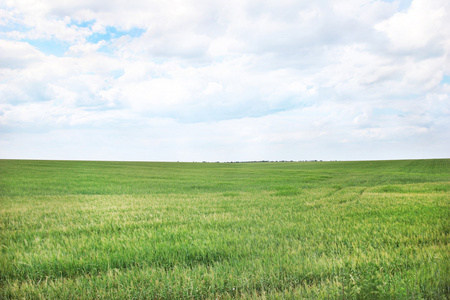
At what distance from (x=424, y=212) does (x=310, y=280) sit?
750 cm

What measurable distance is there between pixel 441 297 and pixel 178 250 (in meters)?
4.25

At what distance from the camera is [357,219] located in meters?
8.50

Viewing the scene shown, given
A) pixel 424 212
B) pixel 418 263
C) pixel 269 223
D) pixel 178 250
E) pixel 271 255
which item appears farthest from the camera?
pixel 424 212

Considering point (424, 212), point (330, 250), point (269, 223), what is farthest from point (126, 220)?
point (424, 212)

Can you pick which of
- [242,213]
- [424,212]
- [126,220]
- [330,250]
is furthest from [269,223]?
[424,212]

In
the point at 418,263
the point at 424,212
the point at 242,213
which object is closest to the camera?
the point at 418,263

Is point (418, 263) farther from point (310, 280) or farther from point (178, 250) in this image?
point (178, 250)

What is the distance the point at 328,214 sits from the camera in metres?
9.43

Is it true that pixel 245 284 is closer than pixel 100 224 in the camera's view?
Yes

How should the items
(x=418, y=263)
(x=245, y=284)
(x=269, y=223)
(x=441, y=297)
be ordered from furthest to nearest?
(x=269, y=223) < (x=418, y=263) < (x=245, y=284) < (x=441, y=297)

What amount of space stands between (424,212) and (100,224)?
10869 millimetres

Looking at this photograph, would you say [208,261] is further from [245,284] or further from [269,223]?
[269,223]

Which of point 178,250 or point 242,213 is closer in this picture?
point 178,250

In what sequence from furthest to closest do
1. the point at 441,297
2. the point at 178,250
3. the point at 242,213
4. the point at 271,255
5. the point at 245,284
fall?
the point at 242,213, the point at 178,250, the point at 271,255, the point at 245,284, the point at 441,297
